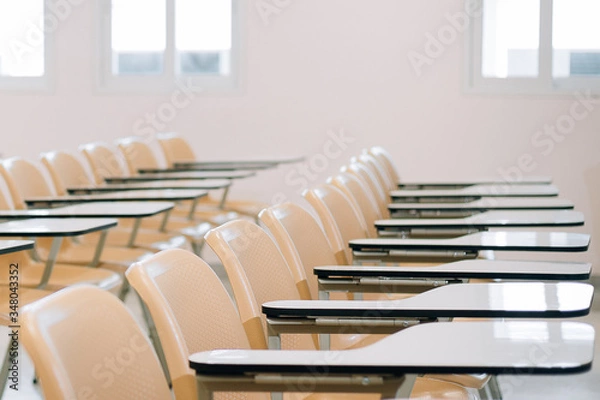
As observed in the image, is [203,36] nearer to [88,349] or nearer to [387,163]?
[387,163]

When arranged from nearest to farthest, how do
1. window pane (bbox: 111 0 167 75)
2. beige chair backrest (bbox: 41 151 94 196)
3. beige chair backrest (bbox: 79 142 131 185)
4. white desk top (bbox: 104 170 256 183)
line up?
beige chair backrest (bbox: 41 151 94 196)
white desk top (bbox: 104 170 256 183)
beige chair backrest (bbox: 79 142 131 185)
window pane (bbox: 111 0 167 75)

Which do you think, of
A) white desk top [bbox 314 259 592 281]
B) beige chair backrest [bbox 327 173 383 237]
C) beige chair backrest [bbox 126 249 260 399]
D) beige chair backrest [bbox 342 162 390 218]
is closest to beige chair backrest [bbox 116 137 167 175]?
beige chair backrest [bbox 342 162 390 218]

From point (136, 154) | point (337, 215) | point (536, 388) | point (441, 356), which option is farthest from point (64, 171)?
point (441, 356)

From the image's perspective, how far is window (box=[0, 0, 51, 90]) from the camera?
8383 millimetres

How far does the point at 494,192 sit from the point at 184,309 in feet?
11.3

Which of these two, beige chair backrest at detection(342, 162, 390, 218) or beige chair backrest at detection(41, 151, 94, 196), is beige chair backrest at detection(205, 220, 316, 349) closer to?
beige chair backrest at detection(342, 162, 390, 218)

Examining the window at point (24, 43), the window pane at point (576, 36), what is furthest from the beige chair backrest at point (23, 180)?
the window pane at point (576, 36)

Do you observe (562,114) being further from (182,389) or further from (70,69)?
(182,389)

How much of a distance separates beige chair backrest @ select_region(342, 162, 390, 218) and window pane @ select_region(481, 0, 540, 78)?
119 inches

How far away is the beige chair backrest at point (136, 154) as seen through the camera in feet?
21.6

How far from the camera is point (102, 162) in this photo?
6156 millimetres

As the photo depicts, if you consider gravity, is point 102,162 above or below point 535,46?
below

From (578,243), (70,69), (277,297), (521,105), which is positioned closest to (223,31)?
(70,69)

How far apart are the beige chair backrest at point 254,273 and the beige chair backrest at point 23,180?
2500 mm
